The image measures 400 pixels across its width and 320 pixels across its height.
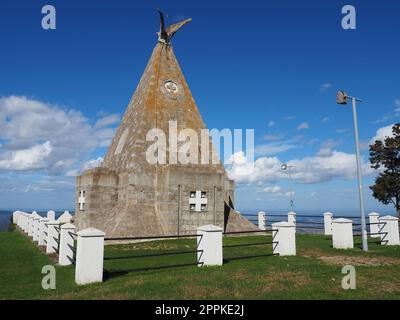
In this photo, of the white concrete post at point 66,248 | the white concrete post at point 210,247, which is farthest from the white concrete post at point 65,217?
the white concrete post at point 210,247

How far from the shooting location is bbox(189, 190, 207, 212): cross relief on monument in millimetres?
18094

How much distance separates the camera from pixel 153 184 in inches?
737

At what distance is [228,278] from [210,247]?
204 centimetres

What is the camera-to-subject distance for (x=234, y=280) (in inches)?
333

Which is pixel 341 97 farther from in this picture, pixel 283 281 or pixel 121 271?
pixel 121 271

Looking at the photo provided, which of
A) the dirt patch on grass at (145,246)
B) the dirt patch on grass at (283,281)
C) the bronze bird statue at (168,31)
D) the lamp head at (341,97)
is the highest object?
the bronze bird statue at (168,31)

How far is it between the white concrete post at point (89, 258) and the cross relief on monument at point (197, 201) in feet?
31.0

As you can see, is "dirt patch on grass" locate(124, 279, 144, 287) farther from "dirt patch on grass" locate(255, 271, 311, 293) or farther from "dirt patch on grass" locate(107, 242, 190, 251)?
"dirt patch on grass" locate(107, 242, 190, 251)

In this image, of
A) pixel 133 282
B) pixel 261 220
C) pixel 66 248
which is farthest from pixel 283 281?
pixel 261 220

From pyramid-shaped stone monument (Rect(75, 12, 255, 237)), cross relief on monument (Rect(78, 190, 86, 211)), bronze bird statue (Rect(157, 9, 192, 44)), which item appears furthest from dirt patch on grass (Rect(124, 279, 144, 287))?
bronze bird statue (Rect(157, 9, 192, 44))

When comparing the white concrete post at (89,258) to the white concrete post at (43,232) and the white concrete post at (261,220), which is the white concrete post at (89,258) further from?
the white concrete post at (261,220)

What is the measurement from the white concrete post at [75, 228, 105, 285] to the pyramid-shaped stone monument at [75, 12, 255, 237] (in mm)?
7446

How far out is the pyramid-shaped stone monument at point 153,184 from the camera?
58.2ft
